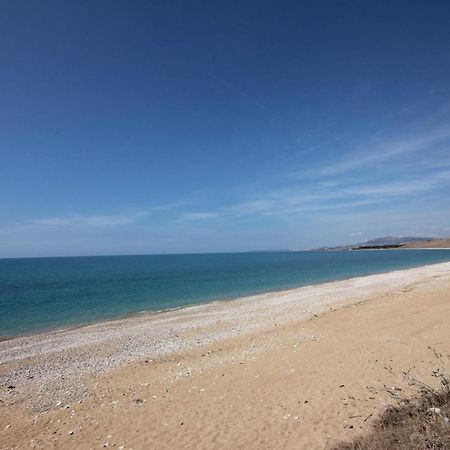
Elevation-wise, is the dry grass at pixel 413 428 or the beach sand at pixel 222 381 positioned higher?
the dry grass at pixel 413 428

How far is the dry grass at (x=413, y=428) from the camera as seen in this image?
16.9 feet

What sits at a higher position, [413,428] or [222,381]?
[413,428]

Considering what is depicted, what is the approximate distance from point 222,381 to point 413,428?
6.50 m

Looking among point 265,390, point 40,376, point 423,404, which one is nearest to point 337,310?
point 265,390

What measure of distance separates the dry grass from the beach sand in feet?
2.79

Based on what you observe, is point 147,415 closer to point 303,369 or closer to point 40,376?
point 303,369

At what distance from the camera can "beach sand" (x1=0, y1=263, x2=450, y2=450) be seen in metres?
7.86

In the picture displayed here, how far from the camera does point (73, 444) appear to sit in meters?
7.79

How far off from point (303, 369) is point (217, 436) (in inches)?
188

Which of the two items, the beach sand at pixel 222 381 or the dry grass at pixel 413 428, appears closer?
the dry grass at pixel 413 428

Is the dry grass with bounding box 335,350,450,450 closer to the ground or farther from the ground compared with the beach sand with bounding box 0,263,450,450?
farther from the ground

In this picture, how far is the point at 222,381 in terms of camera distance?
35.8 feet

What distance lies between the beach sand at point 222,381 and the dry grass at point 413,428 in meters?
0.85

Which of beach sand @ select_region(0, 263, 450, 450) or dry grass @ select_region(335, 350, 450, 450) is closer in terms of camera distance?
dry grass @ select_region(335, 350, 450, 450)
